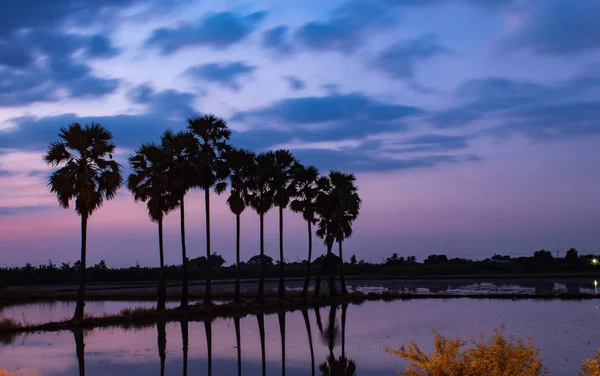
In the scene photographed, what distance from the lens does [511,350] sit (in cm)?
1138

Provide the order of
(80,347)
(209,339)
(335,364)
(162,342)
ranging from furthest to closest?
(209,339) < (162,342) < (80,347) < (335,364)

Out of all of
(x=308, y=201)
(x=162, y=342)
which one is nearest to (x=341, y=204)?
(x=308, y=201)

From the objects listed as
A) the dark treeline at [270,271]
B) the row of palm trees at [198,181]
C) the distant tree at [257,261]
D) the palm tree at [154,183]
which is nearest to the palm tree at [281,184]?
the row of palm trees at [198,181]

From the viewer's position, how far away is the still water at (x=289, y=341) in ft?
72.0

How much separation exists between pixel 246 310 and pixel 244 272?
281ft

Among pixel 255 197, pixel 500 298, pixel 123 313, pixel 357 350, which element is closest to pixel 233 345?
pixel 357 350

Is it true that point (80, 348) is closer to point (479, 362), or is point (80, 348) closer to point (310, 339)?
point (310, 339)

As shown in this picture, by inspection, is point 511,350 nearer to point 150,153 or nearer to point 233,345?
point 233,345

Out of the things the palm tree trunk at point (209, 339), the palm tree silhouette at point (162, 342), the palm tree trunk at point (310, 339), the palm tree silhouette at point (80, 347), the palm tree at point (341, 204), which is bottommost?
the palm tree trunk at point (310, 339)

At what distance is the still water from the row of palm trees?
6003mm

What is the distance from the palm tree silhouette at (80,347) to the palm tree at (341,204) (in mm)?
30982

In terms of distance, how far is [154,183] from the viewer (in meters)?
40.2

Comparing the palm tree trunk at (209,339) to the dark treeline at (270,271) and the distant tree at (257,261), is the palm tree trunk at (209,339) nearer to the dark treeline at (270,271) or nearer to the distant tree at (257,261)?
the dark treeline at (270,271)

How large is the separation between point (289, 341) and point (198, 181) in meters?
17.3
